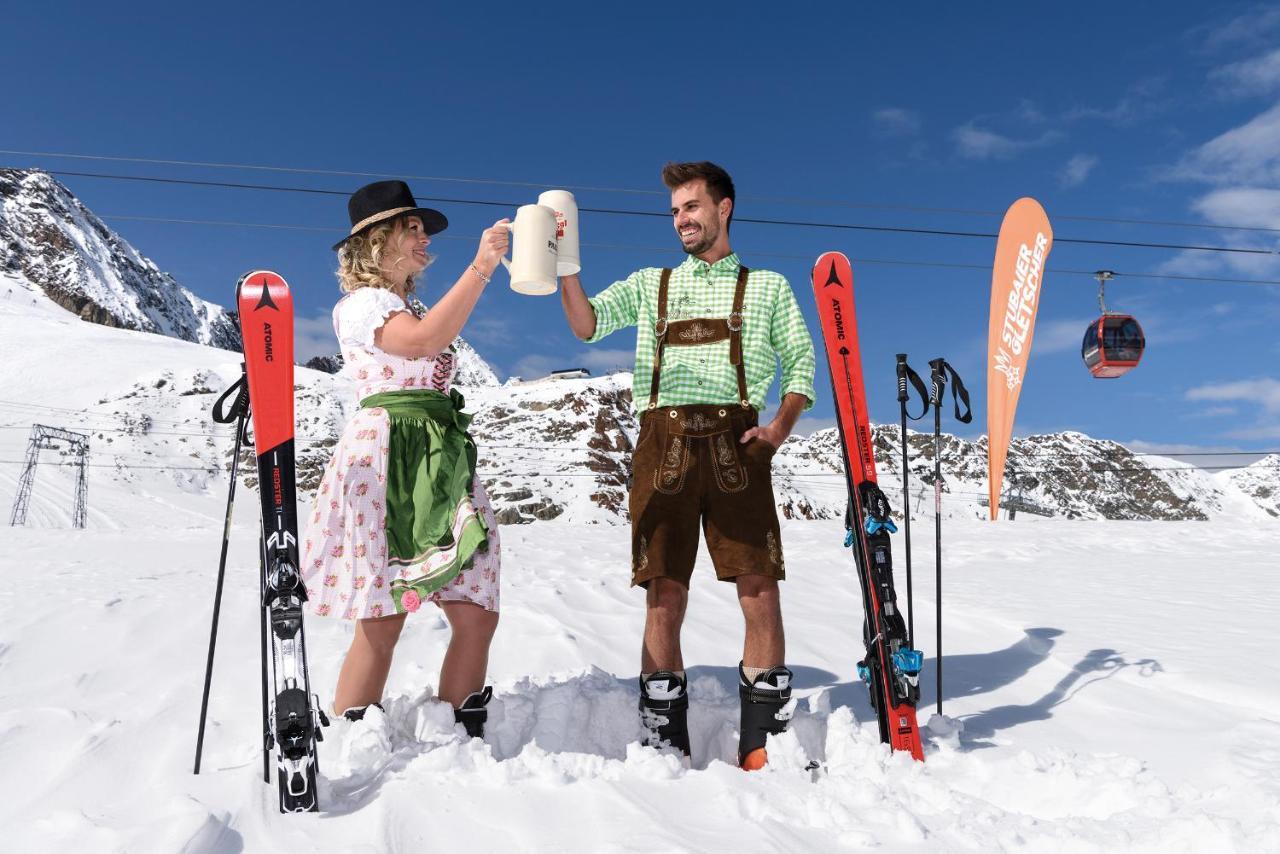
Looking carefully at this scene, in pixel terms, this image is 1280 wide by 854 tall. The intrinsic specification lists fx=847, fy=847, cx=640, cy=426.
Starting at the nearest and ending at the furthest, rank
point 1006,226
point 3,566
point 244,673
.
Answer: point 244,673, point 1006,226, point 3,566

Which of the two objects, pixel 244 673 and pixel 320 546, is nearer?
pixel 320 546

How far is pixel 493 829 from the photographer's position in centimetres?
201

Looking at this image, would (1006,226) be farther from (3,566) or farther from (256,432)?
(3,566)

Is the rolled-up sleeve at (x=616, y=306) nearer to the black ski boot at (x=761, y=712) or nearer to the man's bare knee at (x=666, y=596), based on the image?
the man's bare knee at (x=666, y=596)

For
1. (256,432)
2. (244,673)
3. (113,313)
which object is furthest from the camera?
(113,313)

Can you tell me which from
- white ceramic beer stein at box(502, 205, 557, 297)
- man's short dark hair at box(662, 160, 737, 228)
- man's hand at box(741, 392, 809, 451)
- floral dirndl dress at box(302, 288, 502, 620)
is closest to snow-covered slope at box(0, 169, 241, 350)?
floral dirndl dress at box(302, 288, 502, 620)

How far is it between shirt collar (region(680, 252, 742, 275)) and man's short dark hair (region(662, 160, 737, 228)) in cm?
21

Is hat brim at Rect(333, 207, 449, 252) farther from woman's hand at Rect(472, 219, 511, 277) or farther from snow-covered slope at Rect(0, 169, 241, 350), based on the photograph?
snow-covered slope at Rect(0, 169, 241, 350)

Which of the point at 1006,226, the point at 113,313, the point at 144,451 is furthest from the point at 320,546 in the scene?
the point at 113,313

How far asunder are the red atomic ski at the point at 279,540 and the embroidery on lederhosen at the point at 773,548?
142 cm

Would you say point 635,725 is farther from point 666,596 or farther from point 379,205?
point 379,205

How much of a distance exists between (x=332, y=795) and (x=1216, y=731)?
2973 millimetres

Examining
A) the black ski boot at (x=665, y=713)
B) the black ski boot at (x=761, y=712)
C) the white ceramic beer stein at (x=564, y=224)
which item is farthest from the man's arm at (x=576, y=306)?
the black ski boot at (x=761, y=712)

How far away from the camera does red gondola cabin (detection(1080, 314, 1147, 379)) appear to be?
60.6ft
